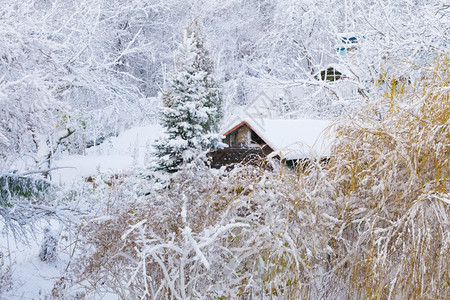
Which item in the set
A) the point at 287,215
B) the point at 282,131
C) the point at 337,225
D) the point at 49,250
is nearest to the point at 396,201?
the point at 337,225

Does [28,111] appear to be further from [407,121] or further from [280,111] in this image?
Answer: [280,111]

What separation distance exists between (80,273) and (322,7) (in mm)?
18621

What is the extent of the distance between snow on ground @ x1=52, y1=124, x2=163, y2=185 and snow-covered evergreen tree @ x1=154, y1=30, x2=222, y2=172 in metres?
5.80

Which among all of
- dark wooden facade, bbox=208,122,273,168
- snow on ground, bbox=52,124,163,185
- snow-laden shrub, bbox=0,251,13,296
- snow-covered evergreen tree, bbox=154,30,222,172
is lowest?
snow-laden shrub, bbox=0,251,13,296

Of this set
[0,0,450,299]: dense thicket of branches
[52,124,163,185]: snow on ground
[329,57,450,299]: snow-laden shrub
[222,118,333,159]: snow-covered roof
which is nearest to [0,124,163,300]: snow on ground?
[52,124,163,185]: snow on ground

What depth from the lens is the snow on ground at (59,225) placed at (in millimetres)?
7354

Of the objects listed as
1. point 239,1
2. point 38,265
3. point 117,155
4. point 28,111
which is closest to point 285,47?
point 239,1

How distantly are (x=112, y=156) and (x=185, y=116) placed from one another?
394 inches

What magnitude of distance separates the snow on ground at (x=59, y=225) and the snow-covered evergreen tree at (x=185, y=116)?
0.81 m

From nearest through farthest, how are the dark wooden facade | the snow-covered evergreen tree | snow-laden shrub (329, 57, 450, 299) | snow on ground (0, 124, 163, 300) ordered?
snow-laden shrub (329, 57, 450, 299) < snow on ground (0, 124, 163, 300) < the snow-covered evergreen tree < the dark wooden facade

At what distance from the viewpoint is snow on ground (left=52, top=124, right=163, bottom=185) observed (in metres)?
14.2

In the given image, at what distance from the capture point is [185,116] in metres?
7.80

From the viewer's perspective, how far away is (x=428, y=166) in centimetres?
368

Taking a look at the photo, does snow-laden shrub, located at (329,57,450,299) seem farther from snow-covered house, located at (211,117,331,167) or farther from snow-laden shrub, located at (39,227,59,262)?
snow-laden shrub, located at (39,227,59,262)
